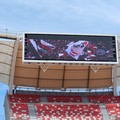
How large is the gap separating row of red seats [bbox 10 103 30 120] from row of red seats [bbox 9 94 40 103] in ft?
3.85

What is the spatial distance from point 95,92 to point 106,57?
1057 cm

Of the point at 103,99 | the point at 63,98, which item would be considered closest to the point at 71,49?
the point at 63,98

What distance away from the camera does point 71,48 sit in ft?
125

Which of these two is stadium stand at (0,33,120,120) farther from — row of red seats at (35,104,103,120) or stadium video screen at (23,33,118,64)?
stadium video screen at (23,33,118,64)

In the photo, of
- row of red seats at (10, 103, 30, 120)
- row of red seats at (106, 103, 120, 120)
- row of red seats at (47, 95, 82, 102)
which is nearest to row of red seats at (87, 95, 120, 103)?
row of red seats at (106, 103, 120, 120)

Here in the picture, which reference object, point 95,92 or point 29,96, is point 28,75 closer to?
point 29,96

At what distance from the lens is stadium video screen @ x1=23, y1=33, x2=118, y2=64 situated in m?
37.2

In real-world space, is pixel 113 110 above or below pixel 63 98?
below

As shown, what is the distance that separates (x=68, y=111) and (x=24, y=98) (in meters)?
5.85

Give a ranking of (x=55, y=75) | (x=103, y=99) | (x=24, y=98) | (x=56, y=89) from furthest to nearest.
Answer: (x=56, y=89)
(x=103, y=99)
(x=55, y=75)
(x=24, y=98)

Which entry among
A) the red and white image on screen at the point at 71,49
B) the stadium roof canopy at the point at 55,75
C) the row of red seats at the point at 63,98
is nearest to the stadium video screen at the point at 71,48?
the red and white image on screen at the point at 71,49

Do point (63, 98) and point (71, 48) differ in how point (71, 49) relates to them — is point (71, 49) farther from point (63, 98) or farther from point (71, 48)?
point (63, 98)

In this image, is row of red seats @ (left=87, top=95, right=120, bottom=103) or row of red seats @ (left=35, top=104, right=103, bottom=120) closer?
row of red seats @ (left=35, top=104, right=103, bottom=120)

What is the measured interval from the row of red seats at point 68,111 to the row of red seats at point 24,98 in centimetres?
163
